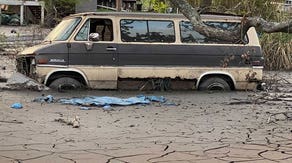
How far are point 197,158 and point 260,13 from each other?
14.1 meters

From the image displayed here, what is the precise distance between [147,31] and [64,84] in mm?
2293

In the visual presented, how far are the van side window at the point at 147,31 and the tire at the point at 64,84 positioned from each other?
59.5 inches

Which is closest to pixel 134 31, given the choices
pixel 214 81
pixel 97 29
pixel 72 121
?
pixel 97 29

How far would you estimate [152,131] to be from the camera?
27.0ft

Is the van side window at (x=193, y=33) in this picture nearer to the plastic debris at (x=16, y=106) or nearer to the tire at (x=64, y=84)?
the tire at (x=64, y=84)

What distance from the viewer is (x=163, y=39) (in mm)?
12773

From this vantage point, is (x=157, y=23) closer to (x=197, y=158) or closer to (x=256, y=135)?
(x=256, y=135)

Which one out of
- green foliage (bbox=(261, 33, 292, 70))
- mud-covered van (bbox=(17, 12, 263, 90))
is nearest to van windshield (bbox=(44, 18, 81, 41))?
mud-covered van (bbox=(17, 12, 263, 90))

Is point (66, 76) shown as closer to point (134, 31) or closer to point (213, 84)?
point (134, 31)

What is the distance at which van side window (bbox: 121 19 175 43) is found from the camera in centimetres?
1261

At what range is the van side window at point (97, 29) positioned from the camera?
485 inches

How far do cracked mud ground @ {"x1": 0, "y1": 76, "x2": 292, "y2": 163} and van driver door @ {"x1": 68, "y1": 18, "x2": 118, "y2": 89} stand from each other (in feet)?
2.52

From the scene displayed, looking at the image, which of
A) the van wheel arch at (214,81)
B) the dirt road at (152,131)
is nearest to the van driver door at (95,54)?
the dirt road at (152,131)

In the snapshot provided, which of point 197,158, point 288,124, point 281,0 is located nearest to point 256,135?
point 288,124
